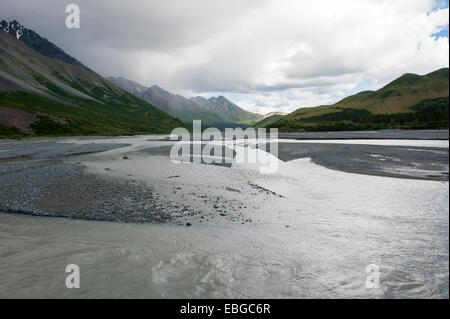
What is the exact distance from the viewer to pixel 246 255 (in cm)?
1032

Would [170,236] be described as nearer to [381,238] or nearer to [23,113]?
[381,238]

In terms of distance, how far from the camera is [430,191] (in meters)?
18.6

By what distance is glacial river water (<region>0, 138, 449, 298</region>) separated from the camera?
8000mm

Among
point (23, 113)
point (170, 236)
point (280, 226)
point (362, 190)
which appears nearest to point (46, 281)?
point (170, 236)

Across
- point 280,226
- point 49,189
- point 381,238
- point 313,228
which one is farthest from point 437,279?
point 49,189

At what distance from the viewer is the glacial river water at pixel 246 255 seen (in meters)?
8.00

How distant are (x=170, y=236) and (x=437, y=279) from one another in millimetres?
10460

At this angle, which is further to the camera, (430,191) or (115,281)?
(430,191)
